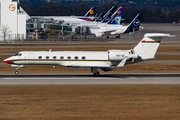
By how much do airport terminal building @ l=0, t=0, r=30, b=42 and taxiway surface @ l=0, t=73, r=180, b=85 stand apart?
66.7 metres

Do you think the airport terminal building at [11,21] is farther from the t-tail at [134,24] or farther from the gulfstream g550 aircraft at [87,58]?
the gulfstream g550 aircraft at [87,58]

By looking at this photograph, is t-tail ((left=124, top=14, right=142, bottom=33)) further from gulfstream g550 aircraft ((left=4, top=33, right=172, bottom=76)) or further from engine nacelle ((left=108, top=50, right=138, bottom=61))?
engine nacelle ((left=108, top=50, right=138, bottom=61))

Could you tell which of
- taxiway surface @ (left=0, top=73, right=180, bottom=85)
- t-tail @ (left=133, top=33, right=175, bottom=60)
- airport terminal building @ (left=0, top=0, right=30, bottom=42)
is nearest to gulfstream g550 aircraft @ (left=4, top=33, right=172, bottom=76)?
t-tail @ (left=133, top=33, right=175, bottom=60)

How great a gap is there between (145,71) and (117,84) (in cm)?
1311

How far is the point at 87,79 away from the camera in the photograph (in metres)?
55.9

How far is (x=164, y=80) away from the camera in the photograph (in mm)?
55781

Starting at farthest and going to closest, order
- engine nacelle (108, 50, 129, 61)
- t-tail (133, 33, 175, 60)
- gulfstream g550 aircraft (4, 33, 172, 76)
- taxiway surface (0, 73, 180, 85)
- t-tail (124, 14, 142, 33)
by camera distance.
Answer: t-tail (124, 14, 142, 33)
t-tail (133, 33, 175, 60)
gulfstream g550 aircraft (4, 33, 172, 76)
engine nacelle (108, 50, 129, 61)
taxiway surface (0, 73, 180, 85)

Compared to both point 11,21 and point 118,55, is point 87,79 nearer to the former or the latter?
point 118,55

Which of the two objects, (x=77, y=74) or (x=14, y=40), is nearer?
(x=77, y=74)

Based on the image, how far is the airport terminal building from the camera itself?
125 metres

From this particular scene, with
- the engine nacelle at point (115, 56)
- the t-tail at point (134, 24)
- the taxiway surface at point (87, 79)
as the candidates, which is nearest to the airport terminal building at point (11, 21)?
the t-tail at point (134, 24)
